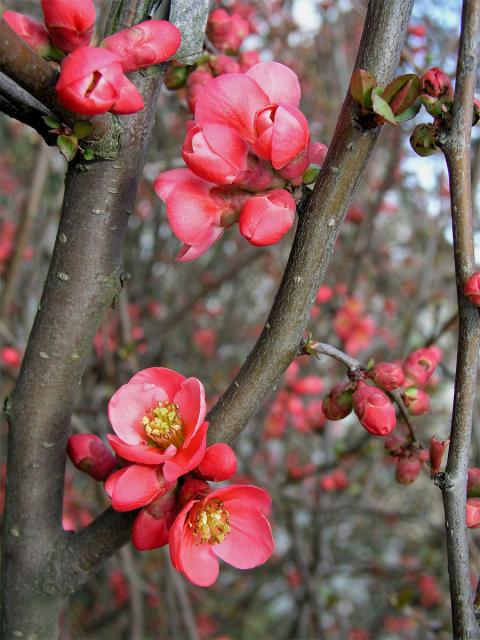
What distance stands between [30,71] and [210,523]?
1.73 feet

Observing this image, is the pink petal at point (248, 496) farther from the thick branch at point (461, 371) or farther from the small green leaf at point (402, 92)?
the small green leaf at point (402, 92)

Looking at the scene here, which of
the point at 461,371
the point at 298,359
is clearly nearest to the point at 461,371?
the point at 461,371

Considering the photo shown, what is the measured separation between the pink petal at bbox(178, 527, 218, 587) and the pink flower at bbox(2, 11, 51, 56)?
1.80 feet

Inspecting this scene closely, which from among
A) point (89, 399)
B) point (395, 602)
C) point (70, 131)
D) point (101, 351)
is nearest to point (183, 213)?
point (70, 131)

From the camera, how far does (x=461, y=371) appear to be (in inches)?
26.1

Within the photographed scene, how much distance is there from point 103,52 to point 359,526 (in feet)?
11.8

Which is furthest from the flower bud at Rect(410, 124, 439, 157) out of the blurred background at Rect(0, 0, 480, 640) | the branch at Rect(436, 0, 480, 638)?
the blurred background at Rect(0, 0, 480, 640)

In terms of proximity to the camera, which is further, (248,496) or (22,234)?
(22,234)

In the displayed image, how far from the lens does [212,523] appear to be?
0.75 m

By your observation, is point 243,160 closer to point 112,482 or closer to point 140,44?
point 140,44

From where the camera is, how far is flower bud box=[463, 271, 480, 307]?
0.65m

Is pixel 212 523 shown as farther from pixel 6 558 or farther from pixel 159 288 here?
pixel 159 288

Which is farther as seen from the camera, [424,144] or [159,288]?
[159,288]

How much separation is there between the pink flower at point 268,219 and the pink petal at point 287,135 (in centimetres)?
4
